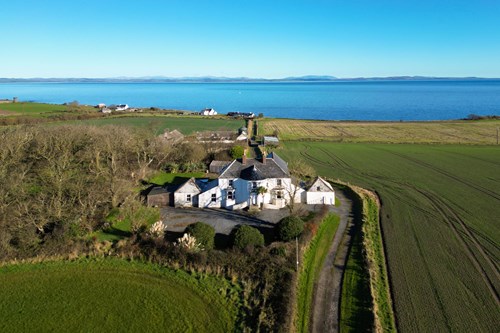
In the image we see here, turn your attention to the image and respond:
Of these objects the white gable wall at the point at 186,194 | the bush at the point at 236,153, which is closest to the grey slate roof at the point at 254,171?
the white gable wall at the point at 186,194

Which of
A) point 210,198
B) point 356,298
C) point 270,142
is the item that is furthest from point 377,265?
point 270,142

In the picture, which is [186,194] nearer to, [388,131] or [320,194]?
[320,194]

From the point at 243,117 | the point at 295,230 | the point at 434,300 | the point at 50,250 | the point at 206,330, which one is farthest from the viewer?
the point at 243,117

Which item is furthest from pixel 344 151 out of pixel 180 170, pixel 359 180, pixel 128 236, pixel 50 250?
pixel 50 250

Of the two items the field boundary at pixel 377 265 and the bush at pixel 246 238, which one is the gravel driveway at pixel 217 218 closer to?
the bush at pixel 246 238

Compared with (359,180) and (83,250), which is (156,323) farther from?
(359,180)

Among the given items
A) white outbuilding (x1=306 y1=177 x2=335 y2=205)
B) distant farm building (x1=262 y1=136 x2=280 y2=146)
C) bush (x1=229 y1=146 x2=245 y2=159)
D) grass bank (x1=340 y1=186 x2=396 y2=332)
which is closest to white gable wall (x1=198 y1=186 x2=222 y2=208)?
white outbuilding (x1=306 y1=177 x2=335 y2=205)
